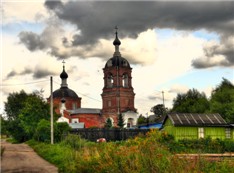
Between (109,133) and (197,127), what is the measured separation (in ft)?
36.9

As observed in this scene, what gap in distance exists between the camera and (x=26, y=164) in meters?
19.0

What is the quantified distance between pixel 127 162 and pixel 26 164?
8.93 meters

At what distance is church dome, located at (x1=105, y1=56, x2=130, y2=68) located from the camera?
84000 mm

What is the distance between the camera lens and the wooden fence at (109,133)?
139ft

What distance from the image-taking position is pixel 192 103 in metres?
74.2

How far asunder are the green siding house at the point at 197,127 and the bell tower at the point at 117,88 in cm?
4558

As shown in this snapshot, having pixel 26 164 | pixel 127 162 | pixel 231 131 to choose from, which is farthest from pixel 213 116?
pixel 127 162

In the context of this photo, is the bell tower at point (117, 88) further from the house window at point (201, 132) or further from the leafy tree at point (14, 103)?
the house window at point (201, 132)

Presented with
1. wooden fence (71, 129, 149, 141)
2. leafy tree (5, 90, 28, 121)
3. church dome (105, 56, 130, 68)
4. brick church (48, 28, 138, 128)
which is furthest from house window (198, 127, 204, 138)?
leafy tree (5, 90, 28, 121)

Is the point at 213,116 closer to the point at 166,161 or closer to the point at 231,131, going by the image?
the point at 231,131

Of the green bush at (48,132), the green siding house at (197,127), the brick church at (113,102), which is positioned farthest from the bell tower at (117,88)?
the green siding house at (197,127)

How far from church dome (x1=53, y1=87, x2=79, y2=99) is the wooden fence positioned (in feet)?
162

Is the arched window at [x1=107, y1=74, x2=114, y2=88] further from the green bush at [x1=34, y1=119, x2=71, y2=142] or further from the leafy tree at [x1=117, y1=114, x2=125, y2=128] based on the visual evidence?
the green bush at [x1=34, y1=119, x2=71, y2=142]

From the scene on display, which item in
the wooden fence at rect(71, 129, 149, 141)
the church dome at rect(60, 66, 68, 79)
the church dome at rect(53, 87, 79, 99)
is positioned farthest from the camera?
the church dome at rect(60, 66, 68, 79)
